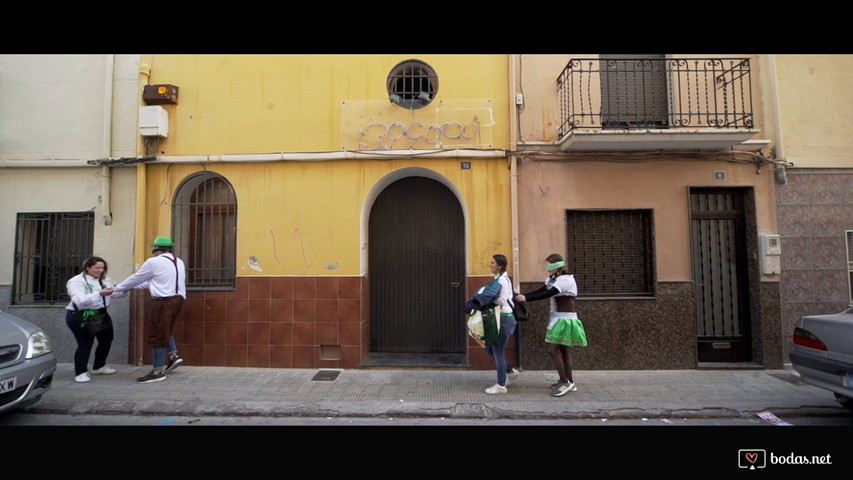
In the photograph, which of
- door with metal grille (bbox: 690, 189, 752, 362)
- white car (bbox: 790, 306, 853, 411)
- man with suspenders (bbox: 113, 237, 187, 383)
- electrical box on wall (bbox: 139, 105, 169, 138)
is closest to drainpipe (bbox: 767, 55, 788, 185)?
door with metal grille (bbox: 690, 189, 752, 362)

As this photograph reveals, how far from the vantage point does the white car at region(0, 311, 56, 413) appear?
4.72 metres

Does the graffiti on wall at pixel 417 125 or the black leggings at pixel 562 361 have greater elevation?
the graffiti on wall at pixel 417 125

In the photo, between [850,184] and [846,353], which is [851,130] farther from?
[846,353]

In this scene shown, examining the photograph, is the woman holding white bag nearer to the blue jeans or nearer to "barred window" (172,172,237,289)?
the blue jeans

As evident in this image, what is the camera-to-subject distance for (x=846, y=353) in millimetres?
4852

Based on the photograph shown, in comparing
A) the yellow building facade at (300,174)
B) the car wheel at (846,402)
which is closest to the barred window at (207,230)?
the yellow building facade at (300,174)

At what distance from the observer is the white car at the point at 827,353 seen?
485 centimetres

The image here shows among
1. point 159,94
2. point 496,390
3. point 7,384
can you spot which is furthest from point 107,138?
point 496,390

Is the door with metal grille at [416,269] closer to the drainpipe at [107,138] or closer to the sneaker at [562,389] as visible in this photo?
the sneaker at [562,389]

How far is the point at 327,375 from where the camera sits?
690 cm

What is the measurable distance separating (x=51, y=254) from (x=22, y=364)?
3.57 m

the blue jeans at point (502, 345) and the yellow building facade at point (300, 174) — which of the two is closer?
the blue jeans at point (502, 345)

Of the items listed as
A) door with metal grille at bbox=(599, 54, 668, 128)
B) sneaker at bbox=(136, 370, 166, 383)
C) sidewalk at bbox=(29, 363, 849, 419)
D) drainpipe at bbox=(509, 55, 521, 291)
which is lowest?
sidewalk at bbox=(29, 363, 849, 419)

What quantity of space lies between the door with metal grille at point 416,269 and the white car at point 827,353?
4403mm
